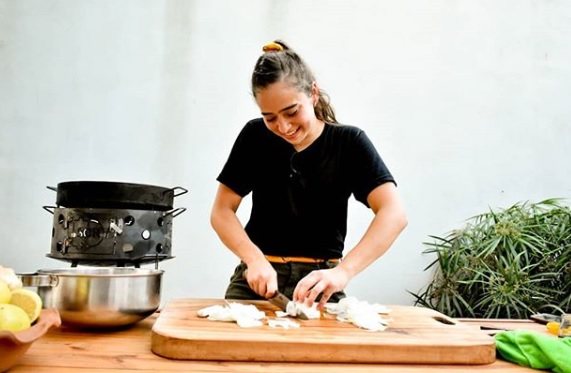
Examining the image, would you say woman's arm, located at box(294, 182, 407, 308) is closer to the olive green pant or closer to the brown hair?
the olive green pant

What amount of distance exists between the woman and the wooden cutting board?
14.3 inches

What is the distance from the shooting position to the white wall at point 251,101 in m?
2.21

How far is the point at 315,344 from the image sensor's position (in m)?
0.79

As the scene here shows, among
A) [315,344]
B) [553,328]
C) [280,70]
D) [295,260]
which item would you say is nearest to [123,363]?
[315,344]

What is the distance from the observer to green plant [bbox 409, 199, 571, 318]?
1.97 m

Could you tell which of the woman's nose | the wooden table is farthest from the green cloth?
the woman's nose

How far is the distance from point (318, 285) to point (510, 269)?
1.27 metres

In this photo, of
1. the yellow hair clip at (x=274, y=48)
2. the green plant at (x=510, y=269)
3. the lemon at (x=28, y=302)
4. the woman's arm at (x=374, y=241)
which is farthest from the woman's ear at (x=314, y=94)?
the green plant at (x=510, y=269)

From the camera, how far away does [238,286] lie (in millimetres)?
1414

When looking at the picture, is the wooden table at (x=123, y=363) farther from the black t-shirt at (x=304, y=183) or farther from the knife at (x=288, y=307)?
the black t-shirt at (x=304, y=183)

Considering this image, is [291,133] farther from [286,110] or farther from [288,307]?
[288,307]

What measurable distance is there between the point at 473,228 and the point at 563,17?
4.18 feet

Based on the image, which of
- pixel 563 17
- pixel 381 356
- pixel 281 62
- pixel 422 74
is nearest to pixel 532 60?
pixel 563 17

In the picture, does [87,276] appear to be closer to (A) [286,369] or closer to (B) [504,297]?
(A) [286,369]
